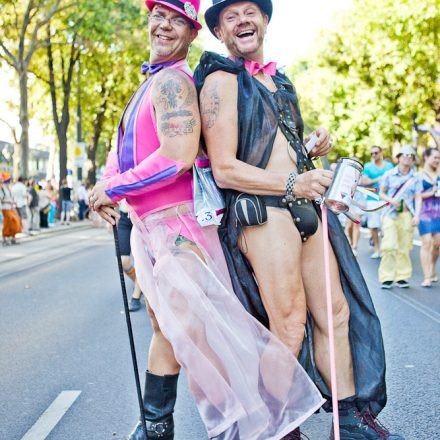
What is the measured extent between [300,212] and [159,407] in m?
1.11

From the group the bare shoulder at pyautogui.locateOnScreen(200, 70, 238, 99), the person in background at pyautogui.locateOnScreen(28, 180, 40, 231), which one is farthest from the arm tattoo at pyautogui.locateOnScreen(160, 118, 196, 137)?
the person in background at pyautogui.locateOnScreen(28, 180, 40, 231)

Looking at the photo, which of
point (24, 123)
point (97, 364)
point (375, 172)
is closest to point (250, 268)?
point (97, 364)

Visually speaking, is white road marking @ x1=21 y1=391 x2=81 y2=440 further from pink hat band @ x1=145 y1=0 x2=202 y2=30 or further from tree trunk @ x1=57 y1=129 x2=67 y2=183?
tree trunk @ x1=57 y1=129 x2=67 y2=183

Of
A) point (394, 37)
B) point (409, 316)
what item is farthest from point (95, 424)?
point (394, 37)

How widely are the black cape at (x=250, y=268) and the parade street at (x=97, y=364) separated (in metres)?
0.83

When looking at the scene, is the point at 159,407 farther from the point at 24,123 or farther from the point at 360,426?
the point at 24,123

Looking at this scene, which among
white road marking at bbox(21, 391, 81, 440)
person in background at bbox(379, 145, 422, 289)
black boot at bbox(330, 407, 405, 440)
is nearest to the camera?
black boot at bbox(330, 407, 405, 440)

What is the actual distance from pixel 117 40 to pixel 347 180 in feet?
75.9

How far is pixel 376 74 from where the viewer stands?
31781mm

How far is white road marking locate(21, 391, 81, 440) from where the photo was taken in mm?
4086

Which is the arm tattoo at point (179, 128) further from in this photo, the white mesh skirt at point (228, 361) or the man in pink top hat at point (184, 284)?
the white mesh skirt at point (228, 361)

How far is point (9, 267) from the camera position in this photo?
13375 mm

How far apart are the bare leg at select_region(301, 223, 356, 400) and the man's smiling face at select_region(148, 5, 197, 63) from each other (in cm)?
103

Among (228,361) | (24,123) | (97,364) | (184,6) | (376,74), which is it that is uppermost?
(376,74)
